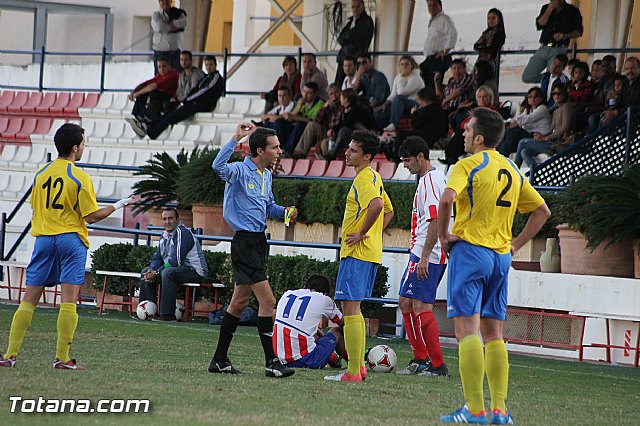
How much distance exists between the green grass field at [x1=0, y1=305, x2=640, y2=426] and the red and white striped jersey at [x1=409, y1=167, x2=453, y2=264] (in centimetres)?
108

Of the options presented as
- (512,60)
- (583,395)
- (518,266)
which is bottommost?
(583,395)

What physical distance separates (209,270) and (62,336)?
7.47m

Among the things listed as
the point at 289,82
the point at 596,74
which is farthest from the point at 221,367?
the point at 289,82

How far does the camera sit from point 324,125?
20.6 meters

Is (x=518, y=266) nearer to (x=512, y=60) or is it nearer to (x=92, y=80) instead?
(x=512, y=60)

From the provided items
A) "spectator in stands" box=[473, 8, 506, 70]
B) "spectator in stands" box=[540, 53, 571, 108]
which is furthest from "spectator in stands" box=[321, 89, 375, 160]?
"spectator in stands" box=[540, 53, 571, 108]

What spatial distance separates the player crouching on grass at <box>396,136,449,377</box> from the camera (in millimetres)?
10773

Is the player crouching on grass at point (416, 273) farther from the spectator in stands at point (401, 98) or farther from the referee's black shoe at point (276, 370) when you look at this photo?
the spectator in stands at point (401, 98)

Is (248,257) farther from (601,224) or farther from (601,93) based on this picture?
(601,93)

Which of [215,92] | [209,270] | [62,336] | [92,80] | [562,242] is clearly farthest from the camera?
[92,80]

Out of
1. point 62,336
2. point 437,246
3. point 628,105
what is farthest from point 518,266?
point 62,336

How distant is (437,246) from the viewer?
10.9 metres

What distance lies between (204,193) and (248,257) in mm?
8984

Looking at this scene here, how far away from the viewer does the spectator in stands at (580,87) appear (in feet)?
60.5
